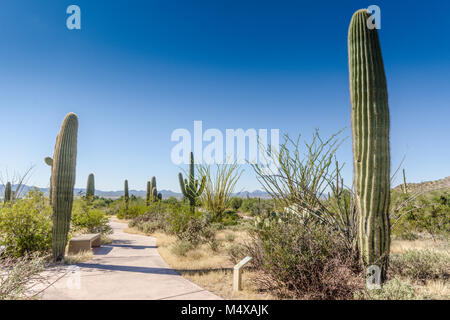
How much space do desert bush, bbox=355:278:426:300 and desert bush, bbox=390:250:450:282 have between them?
4.23ft

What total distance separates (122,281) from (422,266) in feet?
16.8

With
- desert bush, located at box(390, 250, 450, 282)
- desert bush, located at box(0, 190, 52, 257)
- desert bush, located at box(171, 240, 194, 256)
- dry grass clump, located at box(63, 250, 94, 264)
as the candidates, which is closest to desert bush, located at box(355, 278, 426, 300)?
desert bush, located at box(390, 250, 450, 282)

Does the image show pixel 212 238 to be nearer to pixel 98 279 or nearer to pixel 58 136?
pixel 98 279

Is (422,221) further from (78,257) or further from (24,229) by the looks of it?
(24,229)

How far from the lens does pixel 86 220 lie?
9742 mm

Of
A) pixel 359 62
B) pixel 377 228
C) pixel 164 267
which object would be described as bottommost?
pixel 164 267

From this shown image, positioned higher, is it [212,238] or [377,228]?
[377,228]

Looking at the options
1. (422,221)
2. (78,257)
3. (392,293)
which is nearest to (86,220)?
(78,257)

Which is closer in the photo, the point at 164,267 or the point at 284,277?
the point at 284,277

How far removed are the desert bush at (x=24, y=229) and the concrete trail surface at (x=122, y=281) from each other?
1.12 metres

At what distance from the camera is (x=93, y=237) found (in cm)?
795

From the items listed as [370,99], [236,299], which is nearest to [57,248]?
[236,299]

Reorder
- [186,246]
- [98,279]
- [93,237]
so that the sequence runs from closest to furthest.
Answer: [98,279]
[186,246]
[93,237]
